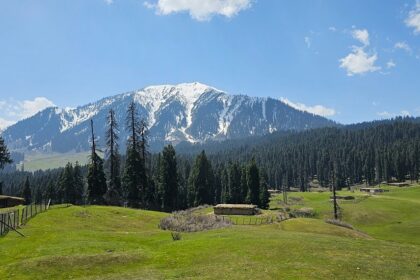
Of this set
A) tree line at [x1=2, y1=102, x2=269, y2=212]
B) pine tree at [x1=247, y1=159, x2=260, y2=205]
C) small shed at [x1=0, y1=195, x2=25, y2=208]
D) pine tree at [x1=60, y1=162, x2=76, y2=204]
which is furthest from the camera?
pine tree at [x1=60, y1=162, x2=76, y2=204]

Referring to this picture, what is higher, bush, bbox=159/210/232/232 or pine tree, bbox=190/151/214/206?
pine tree, bbox=190/151/214/206

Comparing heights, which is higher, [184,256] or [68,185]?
[68,185]

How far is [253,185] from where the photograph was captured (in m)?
118

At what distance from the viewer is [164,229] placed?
5144 centimetres

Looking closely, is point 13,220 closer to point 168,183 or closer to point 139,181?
point 139,181

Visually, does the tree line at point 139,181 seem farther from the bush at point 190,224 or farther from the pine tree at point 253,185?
the bush at point 190,224

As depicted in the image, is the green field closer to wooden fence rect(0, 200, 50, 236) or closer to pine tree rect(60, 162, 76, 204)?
wooden fence rect(0, 200, 50, 236)

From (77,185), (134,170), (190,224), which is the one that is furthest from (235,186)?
(190,224)

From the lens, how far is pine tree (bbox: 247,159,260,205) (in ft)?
382

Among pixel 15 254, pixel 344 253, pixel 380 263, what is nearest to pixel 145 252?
pixel 15 254

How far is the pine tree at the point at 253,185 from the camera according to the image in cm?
11644

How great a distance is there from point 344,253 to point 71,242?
2286 centimetres

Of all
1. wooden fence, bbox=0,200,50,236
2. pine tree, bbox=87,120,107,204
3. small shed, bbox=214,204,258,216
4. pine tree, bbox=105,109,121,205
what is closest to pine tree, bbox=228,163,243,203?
pine tree, bbox=105,109,121,205

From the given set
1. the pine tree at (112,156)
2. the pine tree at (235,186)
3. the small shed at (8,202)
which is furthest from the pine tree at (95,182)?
the pine tree at (235,186)
